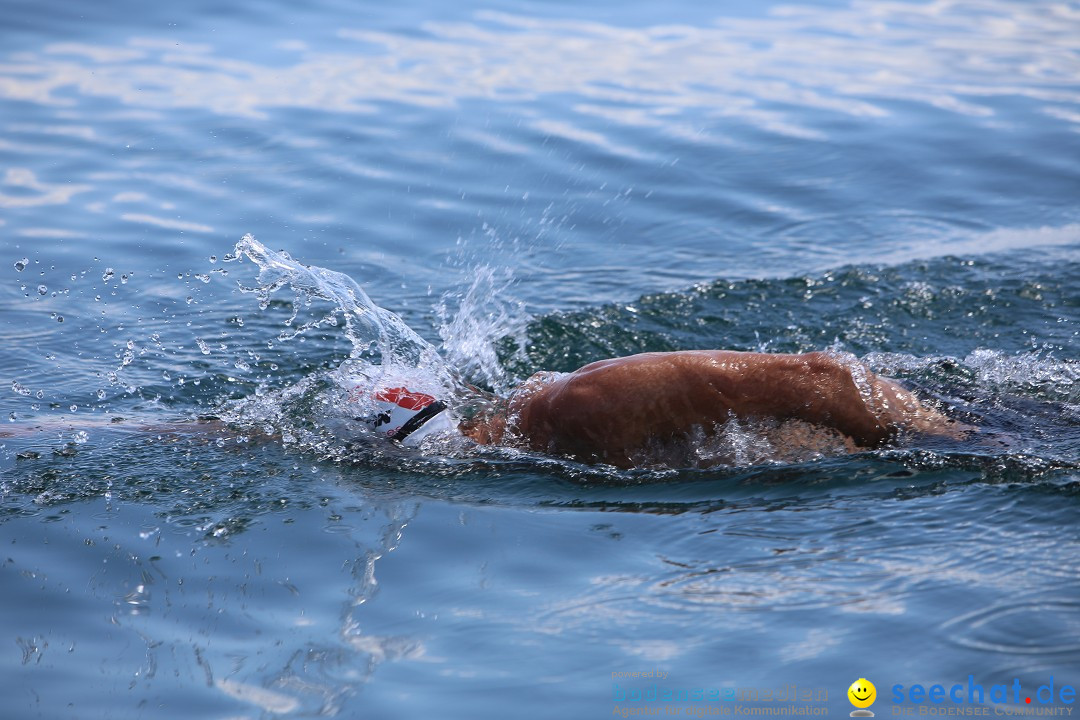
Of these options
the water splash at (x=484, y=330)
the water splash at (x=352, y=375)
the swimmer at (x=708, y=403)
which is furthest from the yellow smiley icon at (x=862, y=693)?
the water splash at (x=484, y=330)

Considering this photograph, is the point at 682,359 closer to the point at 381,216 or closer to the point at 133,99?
the point at 381,216

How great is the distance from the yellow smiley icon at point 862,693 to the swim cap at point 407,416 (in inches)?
88.9

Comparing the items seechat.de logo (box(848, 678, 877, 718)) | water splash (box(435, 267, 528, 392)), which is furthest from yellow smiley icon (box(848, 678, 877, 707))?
water splash (box(435, 267, 528, 392))

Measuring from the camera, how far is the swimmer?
4.67m

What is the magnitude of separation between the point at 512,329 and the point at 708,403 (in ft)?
8.50

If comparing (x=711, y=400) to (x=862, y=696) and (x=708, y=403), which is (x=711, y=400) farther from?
(x=862, y=696)

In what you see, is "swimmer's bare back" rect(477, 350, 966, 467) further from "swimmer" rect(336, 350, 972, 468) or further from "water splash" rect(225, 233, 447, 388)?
"water splash" rect(225, 233, 447, 388)

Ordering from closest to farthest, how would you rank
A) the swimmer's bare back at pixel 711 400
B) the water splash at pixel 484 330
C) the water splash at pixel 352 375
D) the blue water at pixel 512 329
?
the blue water at pixel 512 329 → the swimmer's bare back at pixel 711 400 → the water splash at pixel 352 375 → the water splash at pixel 484 330

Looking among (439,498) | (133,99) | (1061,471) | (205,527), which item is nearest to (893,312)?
(1061,471)

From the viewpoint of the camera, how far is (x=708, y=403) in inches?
184

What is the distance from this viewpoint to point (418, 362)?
6.27m

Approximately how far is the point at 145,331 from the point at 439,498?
2953mm

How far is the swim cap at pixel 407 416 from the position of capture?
525 centimetres

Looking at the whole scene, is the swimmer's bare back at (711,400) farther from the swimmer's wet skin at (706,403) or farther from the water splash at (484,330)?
the water splash at (484,330)
